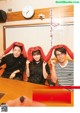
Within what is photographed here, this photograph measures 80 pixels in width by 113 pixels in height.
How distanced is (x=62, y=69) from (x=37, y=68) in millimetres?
264

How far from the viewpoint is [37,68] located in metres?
1.94

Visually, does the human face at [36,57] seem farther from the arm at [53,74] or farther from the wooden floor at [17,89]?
the wooden floor at [17,89]

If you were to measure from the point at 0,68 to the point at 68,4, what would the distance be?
979 millimetres

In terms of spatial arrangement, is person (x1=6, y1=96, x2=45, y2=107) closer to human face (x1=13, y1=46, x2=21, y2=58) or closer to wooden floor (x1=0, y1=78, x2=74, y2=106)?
wooden floor (x1=0, y1=78, x2=74, y2=106)

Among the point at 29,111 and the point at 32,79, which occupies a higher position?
the point at 32,79

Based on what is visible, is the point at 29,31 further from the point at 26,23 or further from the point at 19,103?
the point at 19,103

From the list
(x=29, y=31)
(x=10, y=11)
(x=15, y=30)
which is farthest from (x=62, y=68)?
(x=10, y=11)

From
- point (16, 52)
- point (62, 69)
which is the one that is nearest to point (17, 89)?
point (16, 52)

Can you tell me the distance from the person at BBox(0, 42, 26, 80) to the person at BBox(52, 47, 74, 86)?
0.34 m

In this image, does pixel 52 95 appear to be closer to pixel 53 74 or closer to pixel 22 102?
pixel 53 74

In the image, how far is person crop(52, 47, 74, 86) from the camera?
189cm

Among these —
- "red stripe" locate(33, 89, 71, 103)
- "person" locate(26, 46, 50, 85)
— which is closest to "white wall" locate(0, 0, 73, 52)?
"person" locate(26, 46, 50, 85)

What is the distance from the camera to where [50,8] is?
187 cm

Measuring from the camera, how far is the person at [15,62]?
1.94 metres
